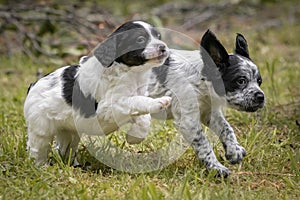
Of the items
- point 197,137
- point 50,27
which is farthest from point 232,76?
point 50,27

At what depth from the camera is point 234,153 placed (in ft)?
13.7

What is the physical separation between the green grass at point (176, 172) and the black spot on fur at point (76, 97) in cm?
39

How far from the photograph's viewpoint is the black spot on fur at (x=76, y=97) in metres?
3.96

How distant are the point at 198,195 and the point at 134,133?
690mm

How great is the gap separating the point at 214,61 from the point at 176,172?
770mm

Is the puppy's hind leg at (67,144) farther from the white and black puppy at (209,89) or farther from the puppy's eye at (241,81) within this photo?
the puppy's eye at (241,81)

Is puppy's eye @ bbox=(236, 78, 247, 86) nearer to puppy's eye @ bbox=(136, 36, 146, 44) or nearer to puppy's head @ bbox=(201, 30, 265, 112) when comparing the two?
puppy's head @ bbox=(201, 30, 265, 112)

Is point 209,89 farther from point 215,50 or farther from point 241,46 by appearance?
point 241,46

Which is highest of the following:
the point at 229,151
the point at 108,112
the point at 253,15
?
the point at 108,112

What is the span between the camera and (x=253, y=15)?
37.9 ft

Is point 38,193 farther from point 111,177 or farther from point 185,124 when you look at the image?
point 185,124

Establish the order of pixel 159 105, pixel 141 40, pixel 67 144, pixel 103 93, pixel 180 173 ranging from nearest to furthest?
pixel 159 105, pixel 141 40, pixel 103 93, pixel 180 173, pixel 67 144

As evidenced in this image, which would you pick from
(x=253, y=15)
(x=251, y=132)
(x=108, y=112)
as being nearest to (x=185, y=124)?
(x=108, y=112)

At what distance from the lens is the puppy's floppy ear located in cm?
403
